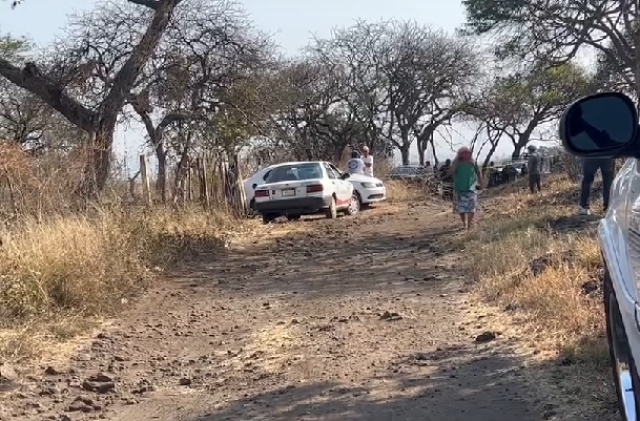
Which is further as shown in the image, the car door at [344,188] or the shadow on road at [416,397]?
the car door at [344,188]

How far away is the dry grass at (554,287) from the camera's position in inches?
212

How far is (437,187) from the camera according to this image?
26.7 metres

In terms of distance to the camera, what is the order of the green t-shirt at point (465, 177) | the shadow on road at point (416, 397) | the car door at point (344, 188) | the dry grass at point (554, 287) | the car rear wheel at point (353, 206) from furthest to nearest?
the car rear wheel at point (353, 206), the car door at point (344, 188), the green t-shirt at point (465, 177), the dry grass at point (554, 287), the shadow on road at point (416, 397)

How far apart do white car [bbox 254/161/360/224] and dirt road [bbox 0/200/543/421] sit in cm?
632

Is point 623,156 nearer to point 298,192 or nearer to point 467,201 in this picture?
point 467,201

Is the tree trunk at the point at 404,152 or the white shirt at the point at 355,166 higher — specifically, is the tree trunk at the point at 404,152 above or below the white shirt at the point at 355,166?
above

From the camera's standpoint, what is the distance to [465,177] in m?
13.7

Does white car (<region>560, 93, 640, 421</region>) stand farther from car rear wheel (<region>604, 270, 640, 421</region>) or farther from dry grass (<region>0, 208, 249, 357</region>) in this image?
dry grass (<region>0, 208, 249, 357</region>)

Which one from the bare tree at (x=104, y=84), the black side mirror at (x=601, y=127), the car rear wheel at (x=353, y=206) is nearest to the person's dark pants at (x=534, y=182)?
the car rear wheel at (x=353, y=206)

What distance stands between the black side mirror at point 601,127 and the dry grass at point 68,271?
4.67 metres

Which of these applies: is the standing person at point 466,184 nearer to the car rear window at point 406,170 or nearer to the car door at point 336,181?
the car door at point 336,181

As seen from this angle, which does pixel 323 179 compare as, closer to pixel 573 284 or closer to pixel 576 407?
pixel 573 284

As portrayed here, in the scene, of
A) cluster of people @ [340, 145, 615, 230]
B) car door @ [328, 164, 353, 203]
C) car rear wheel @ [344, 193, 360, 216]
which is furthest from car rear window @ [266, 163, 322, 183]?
cluster of people @ [340, 145, 615, 230]

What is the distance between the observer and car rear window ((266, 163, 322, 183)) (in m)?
17.6
